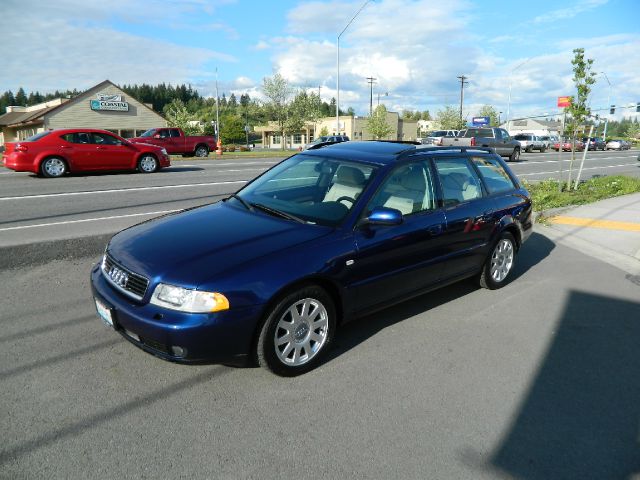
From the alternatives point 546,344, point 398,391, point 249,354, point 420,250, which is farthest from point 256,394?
point 546,344

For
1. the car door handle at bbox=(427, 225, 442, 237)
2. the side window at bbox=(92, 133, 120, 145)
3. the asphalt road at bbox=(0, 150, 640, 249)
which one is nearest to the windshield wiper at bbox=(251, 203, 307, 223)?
the car door handle at bbox=(427, 225, 442, 237)

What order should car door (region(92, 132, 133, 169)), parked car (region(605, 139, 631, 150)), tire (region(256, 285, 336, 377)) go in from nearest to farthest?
tire (region(256, 285, 336, 377)), car door (region(92, 132, 133, 169)), parked car (region(605, 139, 631, 150))

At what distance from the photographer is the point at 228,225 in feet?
12.1

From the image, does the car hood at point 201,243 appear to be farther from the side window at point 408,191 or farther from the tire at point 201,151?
the tire at point 201,151

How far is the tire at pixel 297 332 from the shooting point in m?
3.16

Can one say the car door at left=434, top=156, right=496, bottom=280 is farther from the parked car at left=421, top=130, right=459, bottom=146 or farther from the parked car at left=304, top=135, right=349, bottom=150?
the parked car at left=421, top=130, right=459, bottom=146

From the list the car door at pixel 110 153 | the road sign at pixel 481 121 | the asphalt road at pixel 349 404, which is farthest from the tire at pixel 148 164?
the road sign at pixel 481 121

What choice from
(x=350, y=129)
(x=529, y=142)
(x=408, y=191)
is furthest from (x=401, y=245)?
(x=350, y=129)

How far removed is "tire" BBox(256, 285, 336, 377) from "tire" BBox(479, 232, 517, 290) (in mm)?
2362

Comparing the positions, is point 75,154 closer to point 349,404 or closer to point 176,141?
point 176,141

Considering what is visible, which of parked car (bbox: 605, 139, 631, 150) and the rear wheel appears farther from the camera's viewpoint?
parked car (bbox: 605, 139, 631, 150)

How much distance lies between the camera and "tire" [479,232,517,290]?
516 cm

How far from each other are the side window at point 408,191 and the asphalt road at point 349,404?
106 cm

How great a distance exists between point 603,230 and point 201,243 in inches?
301
